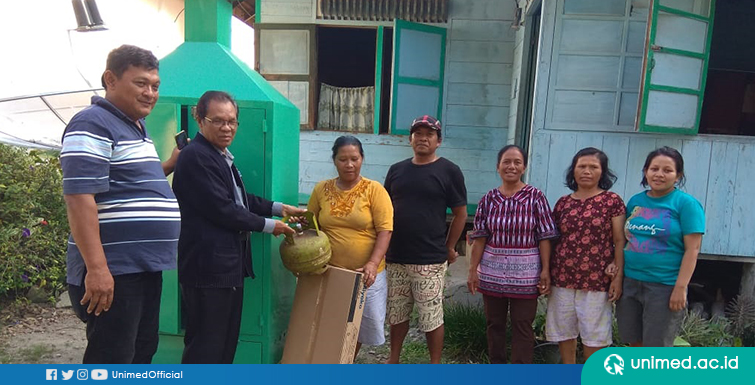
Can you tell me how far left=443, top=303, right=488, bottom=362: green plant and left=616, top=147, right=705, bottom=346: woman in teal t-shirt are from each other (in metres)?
1.12

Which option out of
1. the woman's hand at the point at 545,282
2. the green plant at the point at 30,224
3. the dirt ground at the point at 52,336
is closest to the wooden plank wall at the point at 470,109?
the dirt ground at the point at 52,336

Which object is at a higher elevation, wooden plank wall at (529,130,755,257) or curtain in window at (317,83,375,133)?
curtain in window at (317,83,375,133)

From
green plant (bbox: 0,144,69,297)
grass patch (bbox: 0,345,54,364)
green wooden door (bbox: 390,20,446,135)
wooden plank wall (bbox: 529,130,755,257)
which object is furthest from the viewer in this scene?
green wooden door (bbox: 390,20,446,135)

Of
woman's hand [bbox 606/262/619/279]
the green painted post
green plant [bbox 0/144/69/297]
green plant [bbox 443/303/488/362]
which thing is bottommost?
green plant [bbox 443/303/488/362]

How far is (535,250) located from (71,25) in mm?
9410

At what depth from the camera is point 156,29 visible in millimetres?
9578

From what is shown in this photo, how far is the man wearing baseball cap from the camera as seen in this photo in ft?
8.71

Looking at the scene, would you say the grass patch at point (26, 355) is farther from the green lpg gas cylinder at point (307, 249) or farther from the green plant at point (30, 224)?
the green lpg gas cylinder at point (307, 249)

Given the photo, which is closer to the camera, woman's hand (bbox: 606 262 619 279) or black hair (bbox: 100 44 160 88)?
black hair (bbox: 100 44 160 88)

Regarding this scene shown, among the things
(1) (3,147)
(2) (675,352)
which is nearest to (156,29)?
(1) (3,147)

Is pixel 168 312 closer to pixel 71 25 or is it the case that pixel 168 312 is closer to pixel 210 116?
pixel 210 116

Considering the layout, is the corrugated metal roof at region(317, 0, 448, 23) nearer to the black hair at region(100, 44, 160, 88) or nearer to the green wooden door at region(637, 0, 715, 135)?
the green wooden door at region(637, 0, 715, 135)

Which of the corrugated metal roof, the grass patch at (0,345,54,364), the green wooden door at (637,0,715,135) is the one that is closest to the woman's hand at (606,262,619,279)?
the green wooden door at (637,0,715,135)

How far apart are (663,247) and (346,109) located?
13.6 feet
